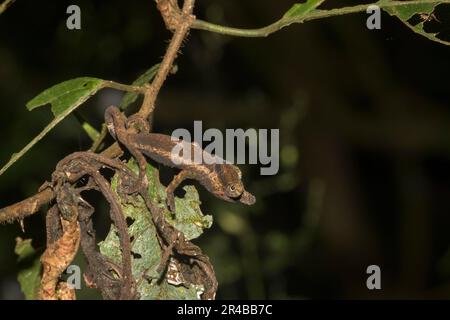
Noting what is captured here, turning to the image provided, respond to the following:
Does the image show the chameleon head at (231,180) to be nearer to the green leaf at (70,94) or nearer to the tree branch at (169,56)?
the tree branch at (169,56)

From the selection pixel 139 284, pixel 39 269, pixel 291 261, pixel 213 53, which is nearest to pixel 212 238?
pixel 291 261

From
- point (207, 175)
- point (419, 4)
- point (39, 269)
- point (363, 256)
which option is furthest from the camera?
point (363, 256)

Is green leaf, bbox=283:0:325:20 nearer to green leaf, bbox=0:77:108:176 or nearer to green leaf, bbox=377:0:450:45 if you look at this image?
green leaf, bbox=377:0:450:45

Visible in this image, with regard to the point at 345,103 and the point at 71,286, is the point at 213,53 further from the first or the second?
the point at 71,286

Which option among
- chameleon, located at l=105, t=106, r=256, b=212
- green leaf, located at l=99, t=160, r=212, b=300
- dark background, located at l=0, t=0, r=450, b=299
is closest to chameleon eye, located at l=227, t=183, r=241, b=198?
chameleon, located at l=105, t=106, r=256, b=212

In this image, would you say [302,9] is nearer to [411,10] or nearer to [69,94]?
[411,10]
